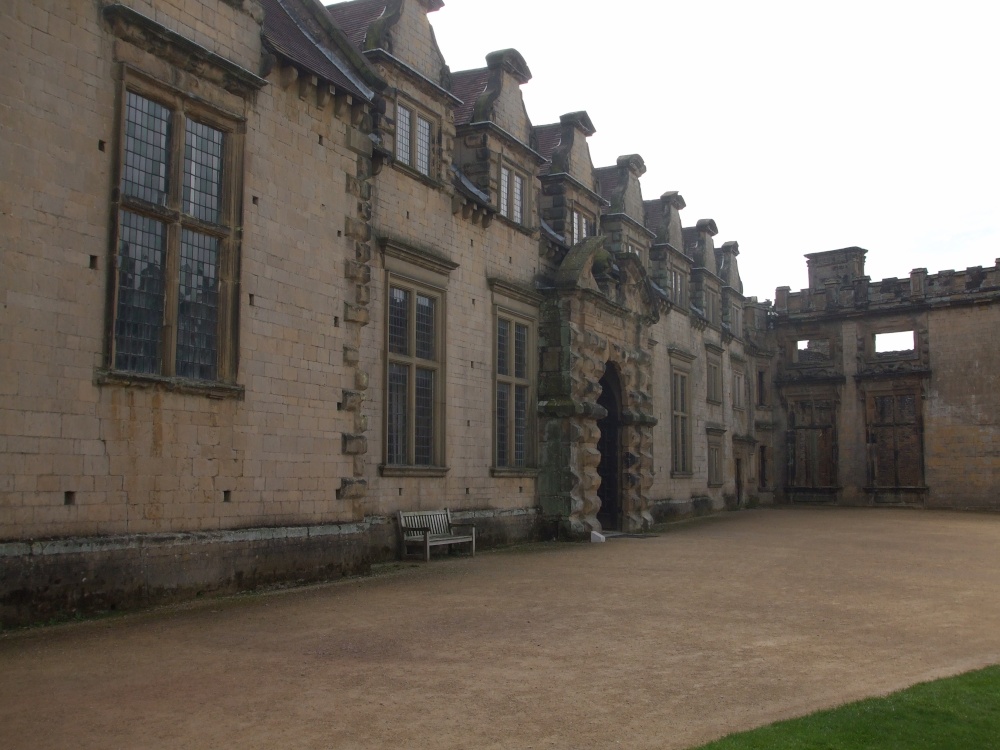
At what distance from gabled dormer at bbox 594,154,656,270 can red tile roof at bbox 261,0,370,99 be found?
509 inches

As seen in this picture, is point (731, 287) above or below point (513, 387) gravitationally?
above

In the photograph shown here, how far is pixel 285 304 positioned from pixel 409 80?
20.8 ft

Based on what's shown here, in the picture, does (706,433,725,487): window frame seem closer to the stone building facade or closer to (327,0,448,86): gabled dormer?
the stone building facade

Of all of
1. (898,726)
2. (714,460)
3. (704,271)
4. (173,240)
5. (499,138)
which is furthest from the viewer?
(714,460)

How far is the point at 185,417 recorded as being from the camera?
11078mm

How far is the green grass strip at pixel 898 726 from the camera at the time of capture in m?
5.55

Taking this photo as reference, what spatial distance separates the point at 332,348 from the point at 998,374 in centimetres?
3150

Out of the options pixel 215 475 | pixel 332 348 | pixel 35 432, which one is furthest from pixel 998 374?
pixel 35 432

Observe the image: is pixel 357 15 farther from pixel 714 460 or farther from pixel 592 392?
pixel 714 460

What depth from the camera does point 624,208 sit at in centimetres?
2753

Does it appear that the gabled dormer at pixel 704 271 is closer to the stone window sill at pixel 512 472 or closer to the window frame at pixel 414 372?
the stone window sill at pixel 512 472

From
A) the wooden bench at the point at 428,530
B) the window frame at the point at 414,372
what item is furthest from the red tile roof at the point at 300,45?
the wooden bench at the point at 428,530

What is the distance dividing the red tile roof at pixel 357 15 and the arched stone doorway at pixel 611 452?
10543 mm

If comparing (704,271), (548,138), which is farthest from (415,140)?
(704,271)
